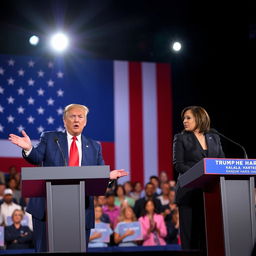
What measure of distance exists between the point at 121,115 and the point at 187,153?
701cm

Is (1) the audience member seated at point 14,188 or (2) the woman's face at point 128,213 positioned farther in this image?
(1) the audience member seated at point 14,188

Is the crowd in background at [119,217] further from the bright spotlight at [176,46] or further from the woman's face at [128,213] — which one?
the bright spotlight at [176,46]

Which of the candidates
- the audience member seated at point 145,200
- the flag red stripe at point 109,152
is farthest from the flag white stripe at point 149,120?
the audience member seated at point 145,200

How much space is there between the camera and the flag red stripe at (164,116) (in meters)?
11.2

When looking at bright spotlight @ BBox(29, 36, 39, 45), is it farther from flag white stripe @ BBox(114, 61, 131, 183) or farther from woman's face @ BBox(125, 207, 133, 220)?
woman's face @ BBox(125, 207, 133, 220)

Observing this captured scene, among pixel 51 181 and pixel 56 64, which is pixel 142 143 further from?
pixel 51 181

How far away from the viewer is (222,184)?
11.4 ft

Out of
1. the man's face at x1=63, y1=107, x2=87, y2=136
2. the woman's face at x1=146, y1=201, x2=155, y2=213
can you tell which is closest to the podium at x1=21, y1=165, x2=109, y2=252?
the man's face at x1=63, y1=107, x2=87, y2=136

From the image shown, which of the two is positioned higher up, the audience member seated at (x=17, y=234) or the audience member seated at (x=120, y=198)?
the audience member seated at (x=120, y=198)

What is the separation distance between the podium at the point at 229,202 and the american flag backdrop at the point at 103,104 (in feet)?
23.5

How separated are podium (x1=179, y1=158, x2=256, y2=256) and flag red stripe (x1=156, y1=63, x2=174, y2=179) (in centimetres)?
747

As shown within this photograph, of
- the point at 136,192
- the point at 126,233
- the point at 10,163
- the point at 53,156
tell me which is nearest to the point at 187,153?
the point at 53,156

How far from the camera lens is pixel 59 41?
10500mm

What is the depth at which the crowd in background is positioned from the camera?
284 inches
